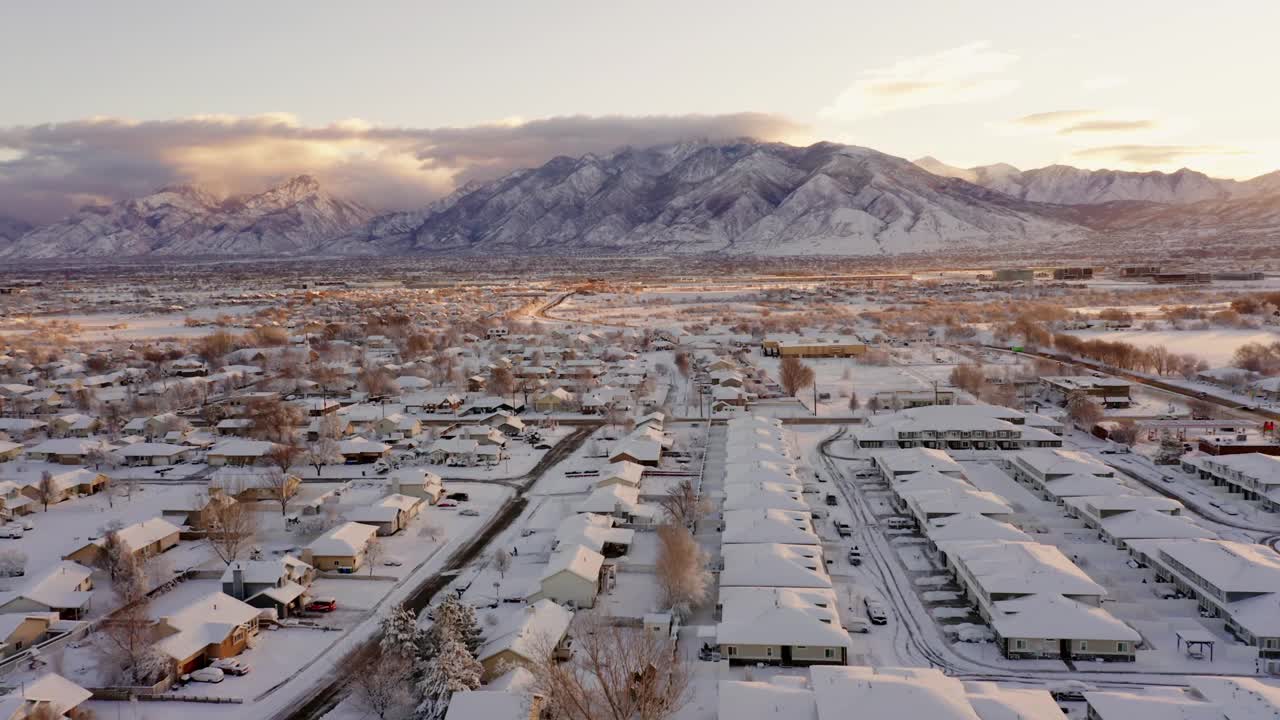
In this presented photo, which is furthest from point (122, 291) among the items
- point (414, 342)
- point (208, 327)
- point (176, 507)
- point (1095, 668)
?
point (1095, 668)

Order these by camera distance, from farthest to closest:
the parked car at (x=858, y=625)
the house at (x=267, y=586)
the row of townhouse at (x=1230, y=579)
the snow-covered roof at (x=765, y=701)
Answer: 1. the house at (x=267, y=586)
2. the parked car at (x=858, y=625)
3. the row of townhouse at (x=1230, y=579)
4. the snow-covered roof at (x=765, y=701)

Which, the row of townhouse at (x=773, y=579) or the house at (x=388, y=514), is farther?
the house at (x=388, y=514)

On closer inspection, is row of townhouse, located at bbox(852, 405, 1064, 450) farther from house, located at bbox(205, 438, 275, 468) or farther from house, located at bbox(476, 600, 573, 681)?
house, located at bbox(205, 438, 275, 468)

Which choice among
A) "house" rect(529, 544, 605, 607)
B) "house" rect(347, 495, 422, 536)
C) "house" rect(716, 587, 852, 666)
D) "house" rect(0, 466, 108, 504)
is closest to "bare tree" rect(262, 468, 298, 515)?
"house" rect(347, 495, 422, 536)

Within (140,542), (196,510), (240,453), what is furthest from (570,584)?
(240,453)

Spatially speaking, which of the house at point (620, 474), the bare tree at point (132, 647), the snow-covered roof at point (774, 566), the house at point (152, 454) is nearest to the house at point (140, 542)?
the bare tree at point (132, 647)

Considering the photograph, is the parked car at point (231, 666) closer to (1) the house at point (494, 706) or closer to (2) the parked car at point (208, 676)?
(2) the parked car at point (208, 676)

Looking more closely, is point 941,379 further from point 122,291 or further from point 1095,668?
point 122,291
